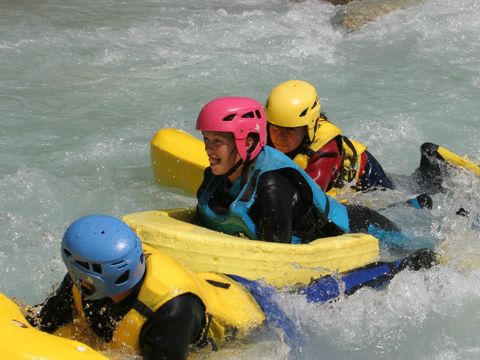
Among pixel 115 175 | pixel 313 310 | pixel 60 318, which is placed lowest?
pixel 115 175

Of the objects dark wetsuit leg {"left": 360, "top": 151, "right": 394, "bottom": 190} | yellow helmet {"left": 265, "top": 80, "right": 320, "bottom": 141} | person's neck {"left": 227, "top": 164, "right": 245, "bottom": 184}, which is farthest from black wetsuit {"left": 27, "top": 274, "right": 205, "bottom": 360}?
dark wetsuit leg {"left": 360, "top": 151, "right": 394, "bottom": 190}

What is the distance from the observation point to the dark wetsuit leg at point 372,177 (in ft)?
18.7

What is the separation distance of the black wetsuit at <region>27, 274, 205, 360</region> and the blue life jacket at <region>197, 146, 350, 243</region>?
0.91 metres

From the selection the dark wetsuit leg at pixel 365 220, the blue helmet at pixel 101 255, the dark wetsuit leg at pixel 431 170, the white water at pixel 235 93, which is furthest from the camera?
the dark wetsuit leg at pixel 431 170

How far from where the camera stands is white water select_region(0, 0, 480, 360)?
4405mm

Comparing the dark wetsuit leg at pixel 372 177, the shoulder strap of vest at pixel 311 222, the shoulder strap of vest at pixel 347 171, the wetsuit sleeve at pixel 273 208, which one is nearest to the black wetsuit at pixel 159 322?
the wetsuit sleeve at pixel 273 208

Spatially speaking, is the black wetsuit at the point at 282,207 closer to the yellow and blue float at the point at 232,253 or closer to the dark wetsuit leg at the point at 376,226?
the yellow and blue float at the point at 232,253

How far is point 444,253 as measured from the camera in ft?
16.3

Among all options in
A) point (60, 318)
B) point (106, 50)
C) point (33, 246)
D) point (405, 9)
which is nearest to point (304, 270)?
point (60, 318)

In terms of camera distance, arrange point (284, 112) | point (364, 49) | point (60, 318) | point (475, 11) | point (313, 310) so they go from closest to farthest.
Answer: point (60, 318) < point (313, 310) < point (284, 112) < point (364, 49) < point (475, 11)

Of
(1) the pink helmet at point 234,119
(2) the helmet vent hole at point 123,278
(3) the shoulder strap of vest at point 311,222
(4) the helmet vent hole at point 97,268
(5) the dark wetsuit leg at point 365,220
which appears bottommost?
(5) the dark wetsuit leg at point 365,220

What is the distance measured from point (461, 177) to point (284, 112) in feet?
6.07

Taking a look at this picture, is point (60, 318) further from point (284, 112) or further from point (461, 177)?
point (461, 177)

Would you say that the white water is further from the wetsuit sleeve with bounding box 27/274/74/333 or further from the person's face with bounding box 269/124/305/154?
the person's face with bounding box 269/124/305/154
